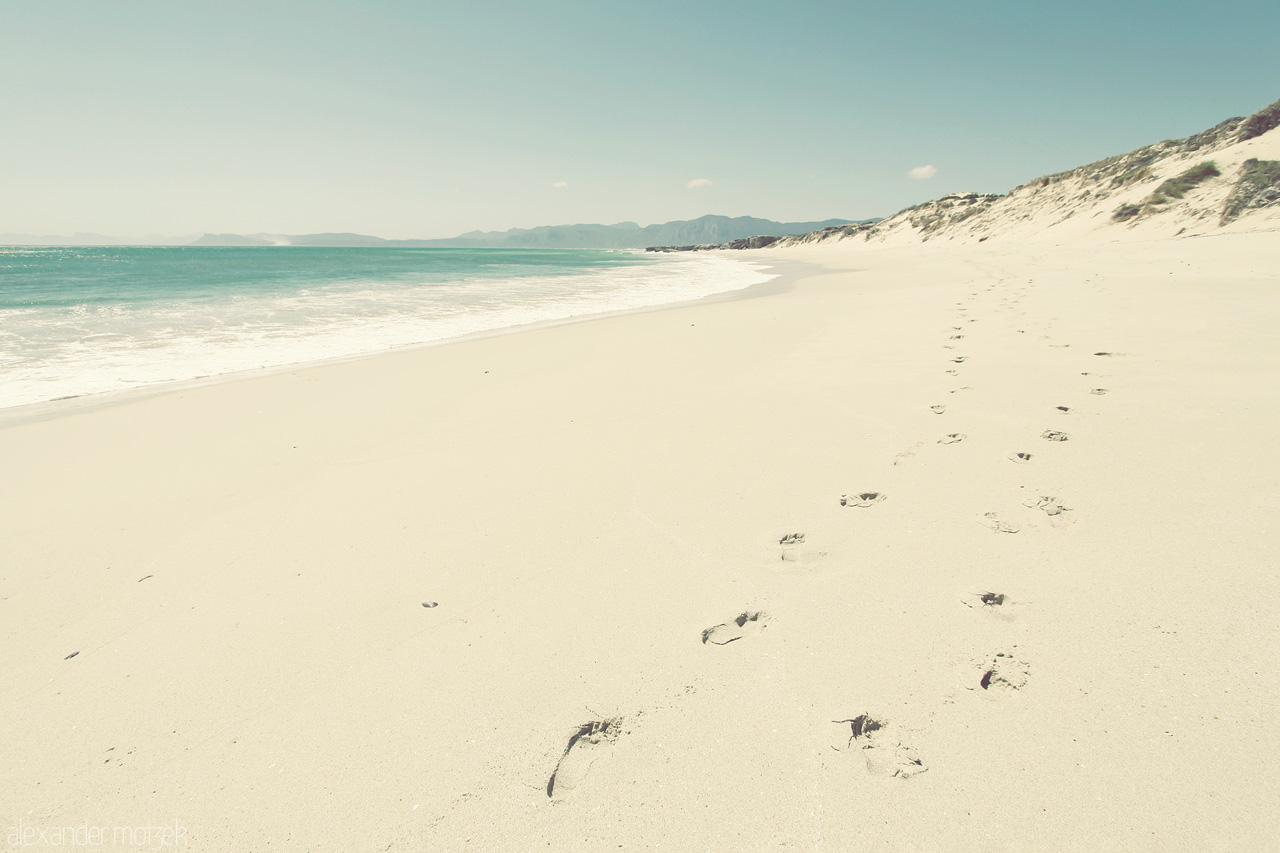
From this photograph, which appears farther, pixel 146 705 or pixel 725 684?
pixel 146 705

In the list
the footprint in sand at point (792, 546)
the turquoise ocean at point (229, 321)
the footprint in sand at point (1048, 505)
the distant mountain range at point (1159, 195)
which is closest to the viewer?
the footprint in sand at point (792, 546)

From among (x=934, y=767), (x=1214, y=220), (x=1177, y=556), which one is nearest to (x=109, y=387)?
(x=934, y=767)

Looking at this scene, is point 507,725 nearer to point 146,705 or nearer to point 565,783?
point 565,783

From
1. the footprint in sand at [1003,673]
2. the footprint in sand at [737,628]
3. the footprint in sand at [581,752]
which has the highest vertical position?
the footprint in sand at [1003,673]

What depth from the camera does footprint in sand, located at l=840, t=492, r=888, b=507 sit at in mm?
2744

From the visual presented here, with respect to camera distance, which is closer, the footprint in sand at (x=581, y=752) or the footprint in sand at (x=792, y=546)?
the footprint in sand at (x=581, y=752)

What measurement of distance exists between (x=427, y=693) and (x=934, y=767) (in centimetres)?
161

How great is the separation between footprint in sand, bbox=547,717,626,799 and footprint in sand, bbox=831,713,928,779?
0.67 m

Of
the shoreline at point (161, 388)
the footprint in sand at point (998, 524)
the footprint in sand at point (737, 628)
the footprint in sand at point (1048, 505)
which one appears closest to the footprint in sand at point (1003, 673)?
the footprint in sand at point (737, 628)

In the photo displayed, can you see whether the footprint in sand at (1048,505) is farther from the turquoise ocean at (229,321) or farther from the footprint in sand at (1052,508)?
the turquoise ocean at (229,321)

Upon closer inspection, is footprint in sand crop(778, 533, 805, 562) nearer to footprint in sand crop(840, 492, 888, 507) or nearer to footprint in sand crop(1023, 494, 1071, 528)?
footprint in sand crop(840, 492, 888, 507)

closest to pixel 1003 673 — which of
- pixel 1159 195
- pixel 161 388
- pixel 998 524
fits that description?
pixel 998 524

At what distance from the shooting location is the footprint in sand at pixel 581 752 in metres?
1.50

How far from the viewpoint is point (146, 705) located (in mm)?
1885
